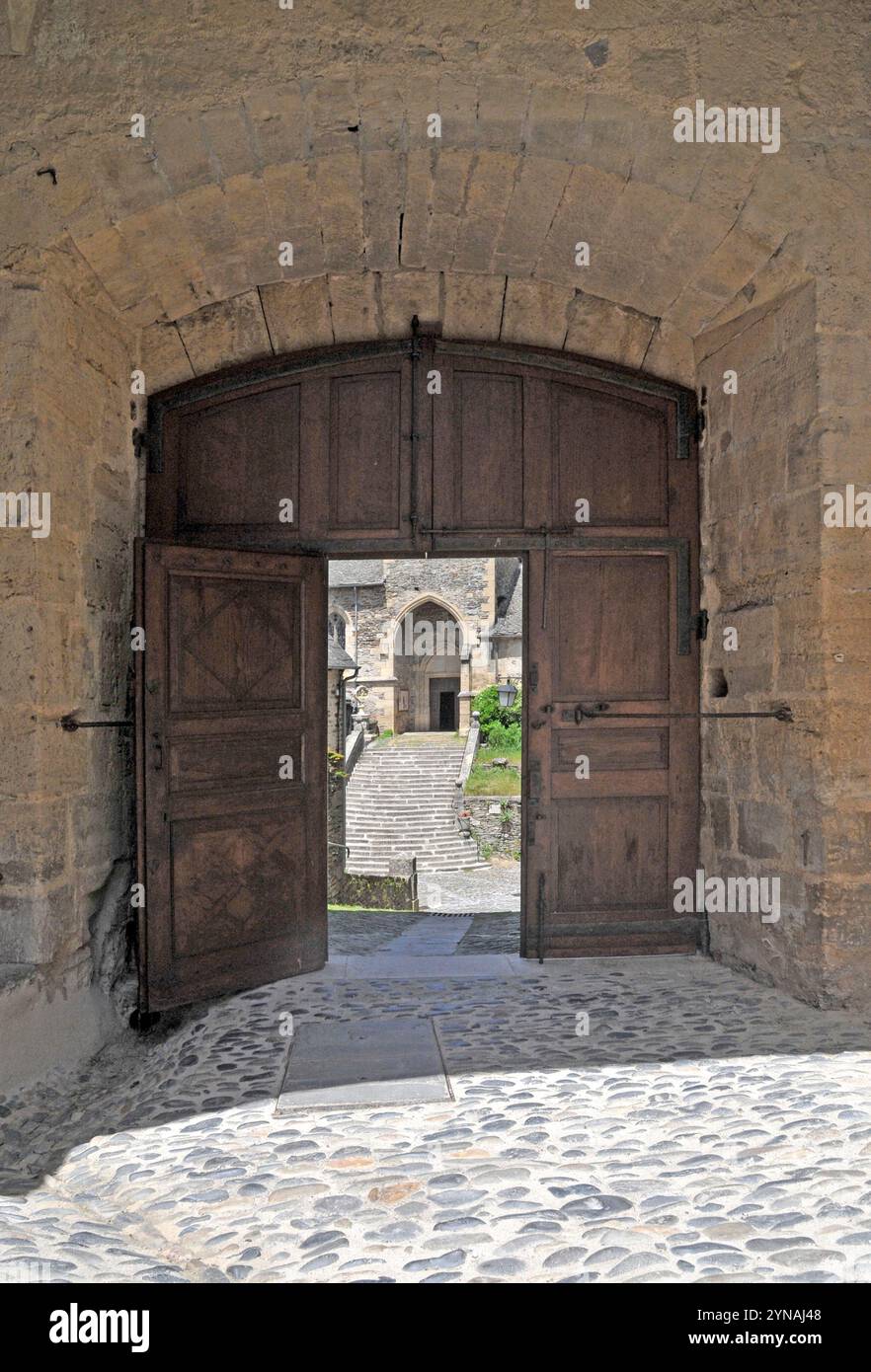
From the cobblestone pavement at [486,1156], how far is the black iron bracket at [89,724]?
1417 millimetres

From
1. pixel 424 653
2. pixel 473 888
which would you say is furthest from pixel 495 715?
pixel 473 888

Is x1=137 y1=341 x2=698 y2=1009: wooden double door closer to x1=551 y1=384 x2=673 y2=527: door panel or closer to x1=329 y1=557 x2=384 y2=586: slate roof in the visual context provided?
x1=551 y1=384 x2=673 y2=527: door panel

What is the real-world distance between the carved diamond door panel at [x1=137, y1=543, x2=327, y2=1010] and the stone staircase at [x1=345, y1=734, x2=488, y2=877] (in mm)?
14677

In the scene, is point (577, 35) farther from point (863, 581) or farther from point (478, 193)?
point (863, 581)

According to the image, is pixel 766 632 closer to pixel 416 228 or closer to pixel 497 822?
pixel 416 228

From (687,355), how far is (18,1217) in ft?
15.6

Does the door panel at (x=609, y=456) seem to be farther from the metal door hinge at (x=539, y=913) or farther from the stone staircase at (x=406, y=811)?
the stone staircase at (x=406, y=811)

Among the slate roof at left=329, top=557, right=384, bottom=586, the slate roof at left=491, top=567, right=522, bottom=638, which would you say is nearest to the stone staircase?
the slate roof at left=491, top=567, right=522, bottom=638

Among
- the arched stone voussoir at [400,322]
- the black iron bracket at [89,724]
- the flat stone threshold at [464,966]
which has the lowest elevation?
the flat stone threshold at [464,966]

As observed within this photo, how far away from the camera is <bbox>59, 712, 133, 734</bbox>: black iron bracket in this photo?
166 inches

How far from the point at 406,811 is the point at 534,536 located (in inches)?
748

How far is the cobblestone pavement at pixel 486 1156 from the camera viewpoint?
7.69 ft

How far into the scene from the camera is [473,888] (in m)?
18.5

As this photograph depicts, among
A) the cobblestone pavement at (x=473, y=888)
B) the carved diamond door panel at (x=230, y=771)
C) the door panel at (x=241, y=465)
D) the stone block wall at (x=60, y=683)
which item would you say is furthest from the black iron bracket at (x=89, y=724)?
the cobblestone pavement at (x=473, y=888)
